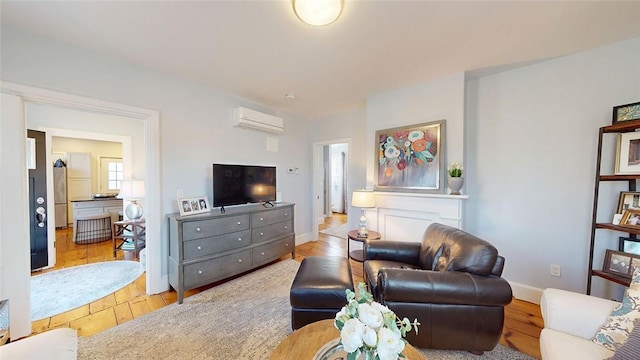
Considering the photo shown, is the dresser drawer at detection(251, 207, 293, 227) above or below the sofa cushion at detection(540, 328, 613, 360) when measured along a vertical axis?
above

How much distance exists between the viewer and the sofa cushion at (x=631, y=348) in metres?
0.92

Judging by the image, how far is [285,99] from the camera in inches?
133

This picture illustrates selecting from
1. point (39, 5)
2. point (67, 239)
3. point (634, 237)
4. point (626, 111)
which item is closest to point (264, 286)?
point (39, 5)

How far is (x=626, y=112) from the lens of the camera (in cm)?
181

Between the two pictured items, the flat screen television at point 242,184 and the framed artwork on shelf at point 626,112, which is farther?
the flat screen television at point 242,184

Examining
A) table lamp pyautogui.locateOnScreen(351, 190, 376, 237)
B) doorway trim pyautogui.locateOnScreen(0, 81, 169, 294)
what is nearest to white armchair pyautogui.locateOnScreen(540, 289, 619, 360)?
table lamp pyautogui.locateOnScreen(351, 190, 376, 237)

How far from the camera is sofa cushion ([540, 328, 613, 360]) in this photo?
104cm

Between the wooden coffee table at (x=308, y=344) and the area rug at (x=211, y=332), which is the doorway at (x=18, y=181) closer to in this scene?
the area rug at (x=211, y=332)

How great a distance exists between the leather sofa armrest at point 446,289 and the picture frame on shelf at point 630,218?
1.21 meters

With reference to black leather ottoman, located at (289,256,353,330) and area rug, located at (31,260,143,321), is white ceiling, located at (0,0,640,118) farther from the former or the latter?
area rug, located at (31,260,143,321)

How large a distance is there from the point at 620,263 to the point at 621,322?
1.13 meters

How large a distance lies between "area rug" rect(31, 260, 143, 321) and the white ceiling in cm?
251

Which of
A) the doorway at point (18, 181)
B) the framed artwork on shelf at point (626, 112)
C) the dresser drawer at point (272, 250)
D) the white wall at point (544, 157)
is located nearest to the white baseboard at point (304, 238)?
the dresser drawer at point (272, 250)

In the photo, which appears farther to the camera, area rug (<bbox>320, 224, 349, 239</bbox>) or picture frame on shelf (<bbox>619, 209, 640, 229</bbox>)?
area rug (<bbox>320, 224, 349, 239</bbox>)
